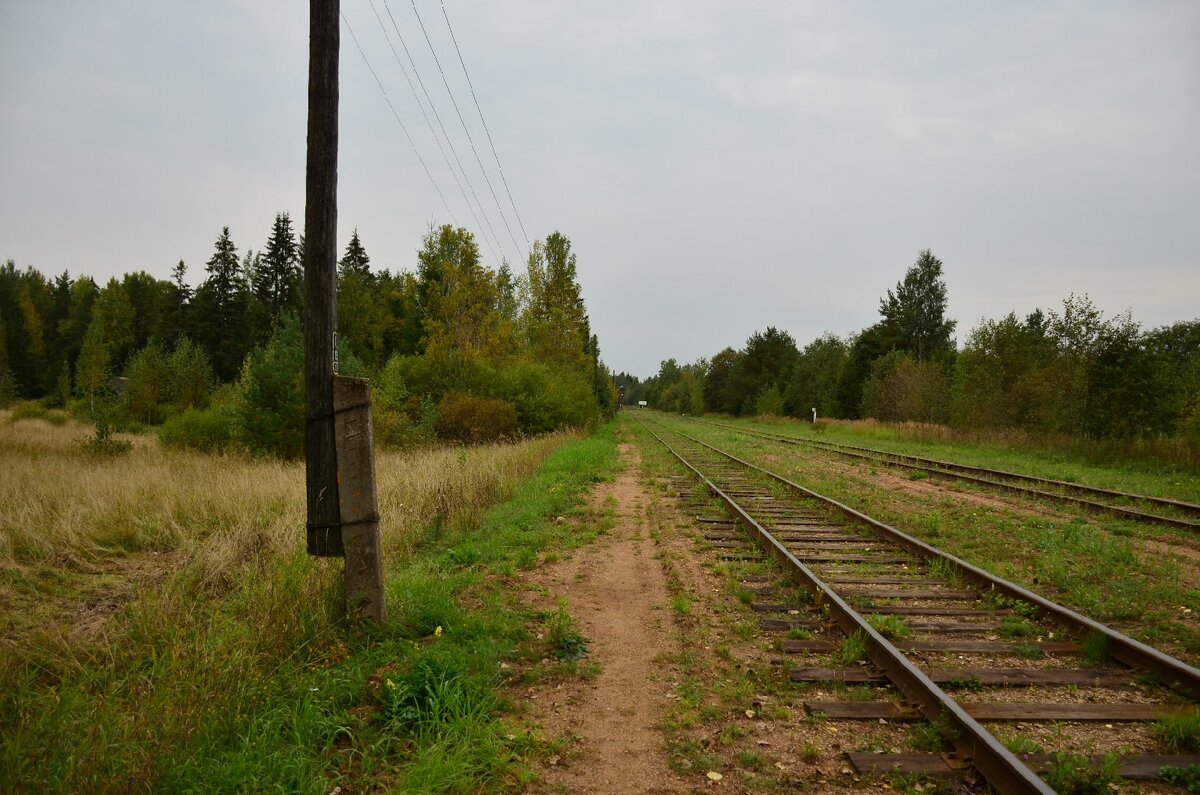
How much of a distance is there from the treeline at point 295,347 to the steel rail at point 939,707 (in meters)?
15.8

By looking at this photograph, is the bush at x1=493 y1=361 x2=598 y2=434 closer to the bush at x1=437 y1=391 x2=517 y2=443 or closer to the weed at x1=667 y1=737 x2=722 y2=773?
the bush at x1=437 y1=391 x2=517 y2=443

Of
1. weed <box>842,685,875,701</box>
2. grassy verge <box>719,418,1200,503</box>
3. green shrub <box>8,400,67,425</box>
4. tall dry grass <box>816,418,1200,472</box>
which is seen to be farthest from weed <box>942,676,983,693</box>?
green shrub <box>8,400,67,425</box>

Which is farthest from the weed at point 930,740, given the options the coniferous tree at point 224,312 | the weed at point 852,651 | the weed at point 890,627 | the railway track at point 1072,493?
the coniferous tree at point 224,312

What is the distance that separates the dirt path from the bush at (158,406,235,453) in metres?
15.7

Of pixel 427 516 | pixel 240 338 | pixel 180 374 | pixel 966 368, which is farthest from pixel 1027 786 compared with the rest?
pixel 240 338

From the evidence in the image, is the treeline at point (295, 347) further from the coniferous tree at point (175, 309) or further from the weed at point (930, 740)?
the weed at point (930, 740)

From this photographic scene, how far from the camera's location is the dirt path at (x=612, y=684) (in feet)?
11.8

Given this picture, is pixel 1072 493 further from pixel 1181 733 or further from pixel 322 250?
pixel 322 250

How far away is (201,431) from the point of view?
20547 millimetres

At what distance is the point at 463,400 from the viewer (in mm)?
24109

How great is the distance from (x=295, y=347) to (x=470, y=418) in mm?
7055

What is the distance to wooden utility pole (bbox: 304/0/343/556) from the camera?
518 centimetres

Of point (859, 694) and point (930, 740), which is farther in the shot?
point (859, 694)

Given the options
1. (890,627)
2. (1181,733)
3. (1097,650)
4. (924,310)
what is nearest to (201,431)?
(890,627)
